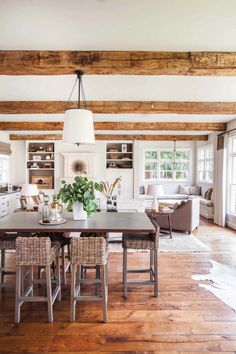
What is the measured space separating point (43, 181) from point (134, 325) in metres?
7.64

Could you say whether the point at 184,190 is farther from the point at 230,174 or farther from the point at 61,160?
the point at 61,160

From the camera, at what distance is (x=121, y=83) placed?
3863 millimetres

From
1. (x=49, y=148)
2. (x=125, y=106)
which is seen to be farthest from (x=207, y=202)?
(x=49, y=148)

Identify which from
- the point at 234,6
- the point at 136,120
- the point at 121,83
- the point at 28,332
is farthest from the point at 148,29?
the point at 136,120

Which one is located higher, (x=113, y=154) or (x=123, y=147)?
(x=123, y=147)

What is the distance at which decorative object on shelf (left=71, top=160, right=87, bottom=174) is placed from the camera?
8.91m

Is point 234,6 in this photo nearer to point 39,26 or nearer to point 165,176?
point 39,26

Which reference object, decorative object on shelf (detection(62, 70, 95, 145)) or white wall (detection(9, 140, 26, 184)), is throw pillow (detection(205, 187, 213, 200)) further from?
white wall (detection(9, 140, 26, 184))

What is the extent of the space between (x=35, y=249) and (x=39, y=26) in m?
2.09

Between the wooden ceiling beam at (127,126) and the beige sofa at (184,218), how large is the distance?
207 cm

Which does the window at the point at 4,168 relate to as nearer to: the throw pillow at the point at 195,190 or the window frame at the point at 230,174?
the throw pillow at the point at 195,190

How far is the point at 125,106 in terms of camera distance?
15.9 feet

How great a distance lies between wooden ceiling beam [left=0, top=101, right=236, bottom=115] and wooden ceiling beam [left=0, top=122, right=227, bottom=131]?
1.78m

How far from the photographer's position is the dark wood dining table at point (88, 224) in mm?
2617
